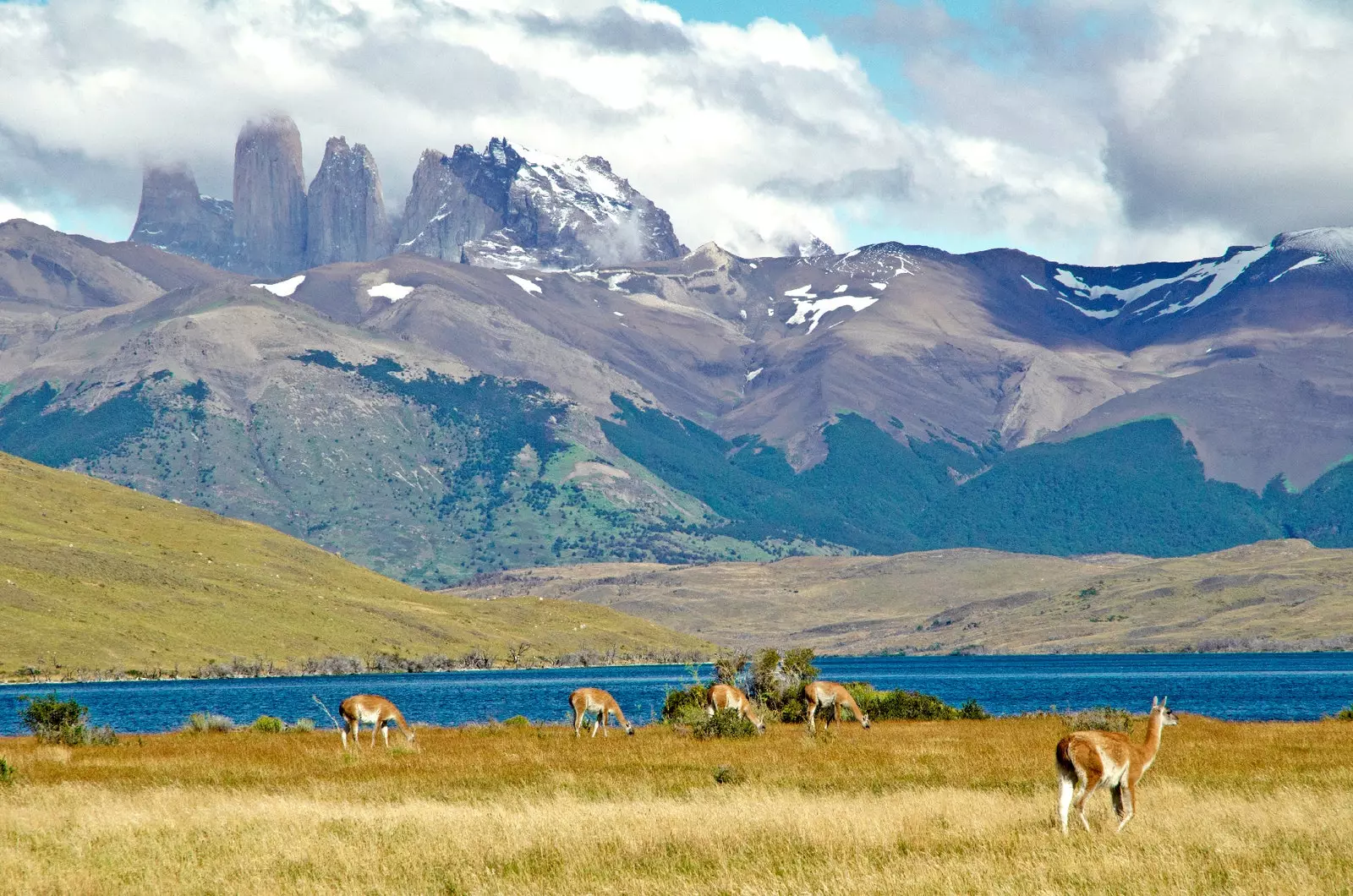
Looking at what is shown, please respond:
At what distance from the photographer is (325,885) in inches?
921

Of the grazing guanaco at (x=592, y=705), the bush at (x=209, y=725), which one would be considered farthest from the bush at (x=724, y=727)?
the bush at (x=209, y=725)

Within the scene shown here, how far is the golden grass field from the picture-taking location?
2345cm

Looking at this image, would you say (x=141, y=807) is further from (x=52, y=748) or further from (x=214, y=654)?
(x=214, y=654)

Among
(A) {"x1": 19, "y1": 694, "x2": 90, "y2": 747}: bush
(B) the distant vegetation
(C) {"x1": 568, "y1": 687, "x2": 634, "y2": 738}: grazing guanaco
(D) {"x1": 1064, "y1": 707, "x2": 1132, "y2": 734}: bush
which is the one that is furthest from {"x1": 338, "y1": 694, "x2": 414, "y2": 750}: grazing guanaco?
(D) {"x1": 1064, "y1": 707, "x2": 1132, "y2": 734}: bush

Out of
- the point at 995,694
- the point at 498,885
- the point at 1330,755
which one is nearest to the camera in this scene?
the point at 498,885

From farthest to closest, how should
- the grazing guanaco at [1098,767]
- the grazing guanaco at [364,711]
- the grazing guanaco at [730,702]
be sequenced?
the grazing guanaco at [730,702]
the grazing guanaco at [364,711]
the grazing guanaco at [1098,767]

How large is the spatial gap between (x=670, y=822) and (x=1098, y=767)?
779cm

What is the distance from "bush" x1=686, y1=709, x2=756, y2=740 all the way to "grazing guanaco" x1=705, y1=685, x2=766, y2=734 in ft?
0.77

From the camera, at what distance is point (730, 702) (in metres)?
51.8

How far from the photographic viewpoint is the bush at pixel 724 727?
50.0 metres

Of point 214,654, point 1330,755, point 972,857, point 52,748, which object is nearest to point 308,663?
point 214,654

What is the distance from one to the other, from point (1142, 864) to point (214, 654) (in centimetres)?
17489

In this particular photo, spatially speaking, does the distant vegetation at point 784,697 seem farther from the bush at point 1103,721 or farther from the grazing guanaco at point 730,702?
the bush at point 1103,721

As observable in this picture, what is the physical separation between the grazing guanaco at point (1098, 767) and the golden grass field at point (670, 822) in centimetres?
55
